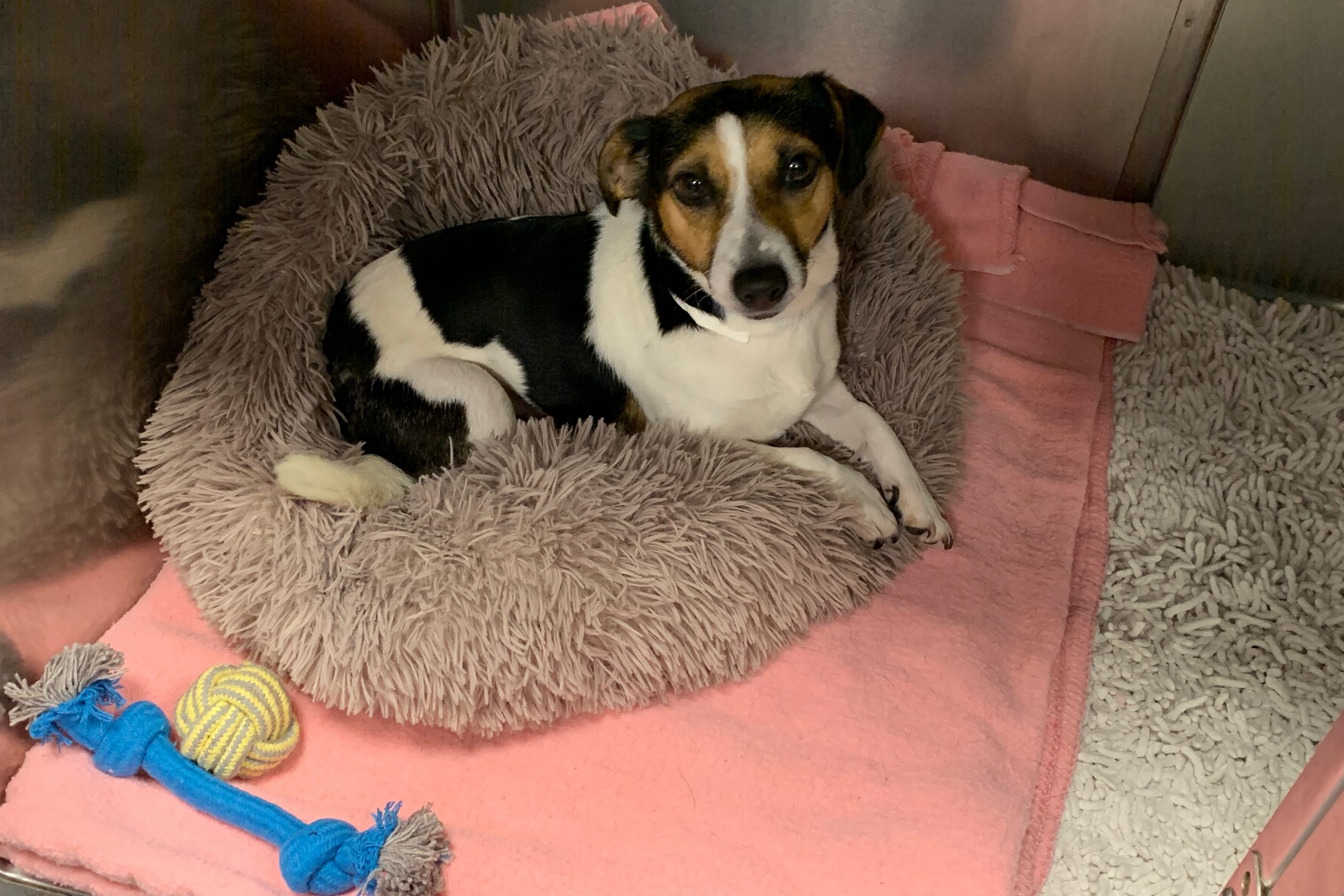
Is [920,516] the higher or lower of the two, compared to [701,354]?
lower

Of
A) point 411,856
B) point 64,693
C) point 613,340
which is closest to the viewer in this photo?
point 411,856

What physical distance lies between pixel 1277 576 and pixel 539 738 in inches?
52.8

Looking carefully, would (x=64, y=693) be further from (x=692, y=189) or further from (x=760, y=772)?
(x=692, y=189)

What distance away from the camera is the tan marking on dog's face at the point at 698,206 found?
148 centimetres

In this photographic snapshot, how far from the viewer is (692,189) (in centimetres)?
153

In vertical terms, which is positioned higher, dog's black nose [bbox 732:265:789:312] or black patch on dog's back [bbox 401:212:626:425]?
dog's black nose [bbox 732:265:789:312]

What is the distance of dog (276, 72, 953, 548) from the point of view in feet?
5.28

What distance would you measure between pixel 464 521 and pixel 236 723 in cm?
45

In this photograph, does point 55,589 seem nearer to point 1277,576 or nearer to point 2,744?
point 2,744

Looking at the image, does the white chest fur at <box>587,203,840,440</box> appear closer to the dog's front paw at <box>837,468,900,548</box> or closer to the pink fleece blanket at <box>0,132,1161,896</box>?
the dog's front paw at <box>837,468,900,548</box>

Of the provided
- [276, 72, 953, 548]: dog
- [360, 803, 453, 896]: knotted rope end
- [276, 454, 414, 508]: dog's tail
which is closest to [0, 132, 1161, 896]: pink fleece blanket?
[360, 803, 453, 896]: knotted rope end

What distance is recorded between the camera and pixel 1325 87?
2.11m

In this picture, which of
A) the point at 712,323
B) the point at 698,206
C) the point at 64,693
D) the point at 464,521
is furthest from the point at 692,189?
the point at 64,693

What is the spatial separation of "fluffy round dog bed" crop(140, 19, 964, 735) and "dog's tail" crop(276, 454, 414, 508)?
0.03 metres
